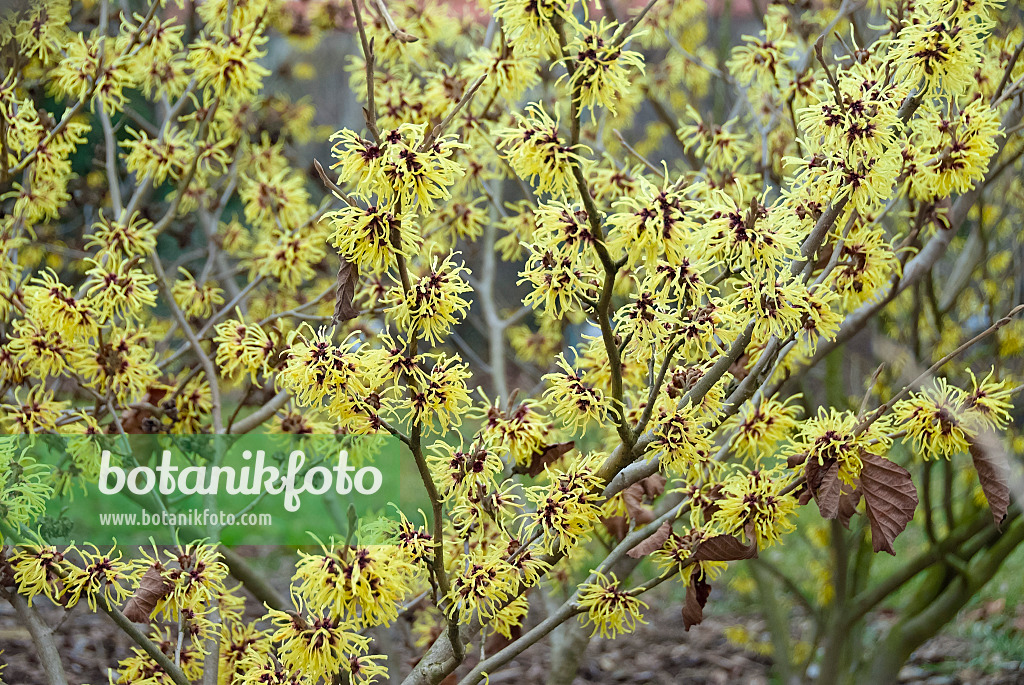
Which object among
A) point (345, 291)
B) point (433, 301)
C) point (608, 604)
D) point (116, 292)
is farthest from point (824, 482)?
point (116, 292)

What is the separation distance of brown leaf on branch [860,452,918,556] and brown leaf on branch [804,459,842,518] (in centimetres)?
6

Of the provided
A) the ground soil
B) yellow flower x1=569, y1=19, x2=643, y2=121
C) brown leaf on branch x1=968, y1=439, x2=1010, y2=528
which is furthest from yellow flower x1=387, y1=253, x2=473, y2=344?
the ground soil

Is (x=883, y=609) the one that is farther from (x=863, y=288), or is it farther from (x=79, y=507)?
(x=79, y=507)

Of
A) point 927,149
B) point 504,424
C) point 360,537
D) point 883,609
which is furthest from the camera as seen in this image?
point 883,609

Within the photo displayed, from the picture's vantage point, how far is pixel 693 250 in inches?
54.5

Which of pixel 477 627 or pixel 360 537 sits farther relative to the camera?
pixel 477 627

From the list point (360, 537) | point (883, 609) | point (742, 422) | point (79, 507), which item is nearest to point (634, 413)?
point (742, 422)

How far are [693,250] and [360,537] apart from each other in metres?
0.71

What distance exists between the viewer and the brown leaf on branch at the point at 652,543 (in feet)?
5.48

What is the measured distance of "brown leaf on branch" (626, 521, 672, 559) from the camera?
167 cm

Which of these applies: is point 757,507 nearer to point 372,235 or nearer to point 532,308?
point 532,308

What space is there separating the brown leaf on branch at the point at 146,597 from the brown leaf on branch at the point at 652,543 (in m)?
0.88

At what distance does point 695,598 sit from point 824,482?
331 mm

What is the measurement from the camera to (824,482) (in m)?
1.57
